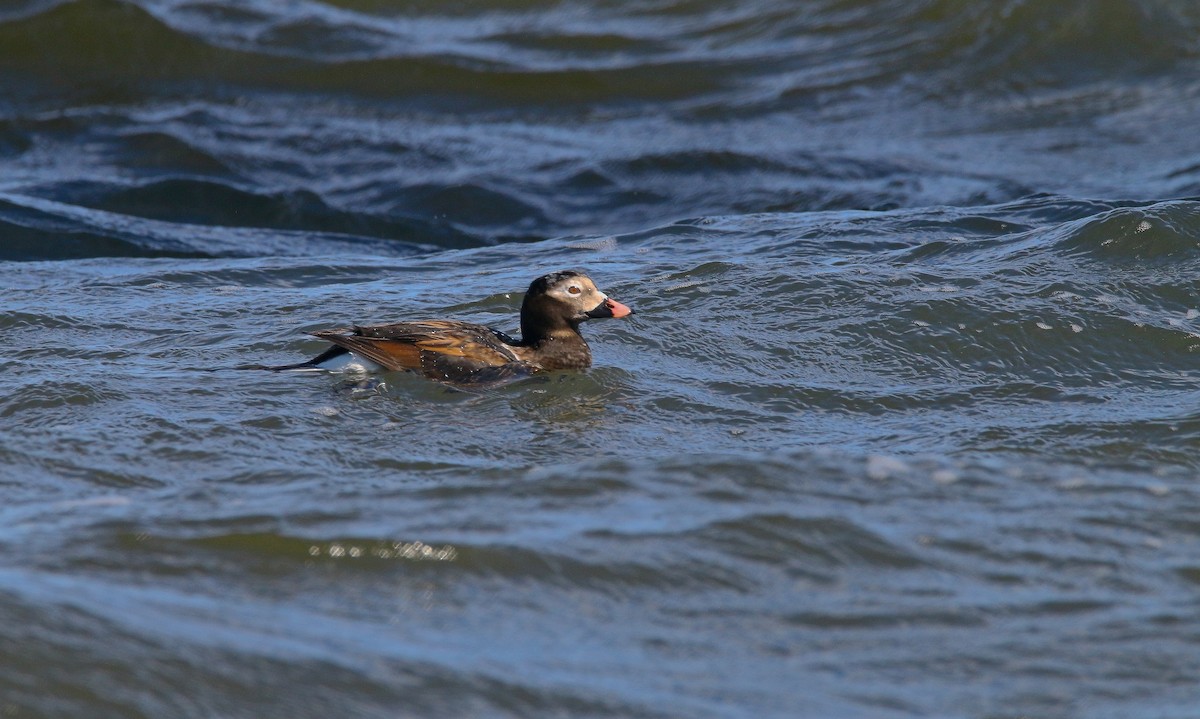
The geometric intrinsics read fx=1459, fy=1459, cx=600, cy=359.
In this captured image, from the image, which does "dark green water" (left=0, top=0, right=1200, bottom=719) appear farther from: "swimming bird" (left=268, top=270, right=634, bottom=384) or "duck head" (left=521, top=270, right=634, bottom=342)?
"duck head" (left=521, top=270, right=634, bottom=342)

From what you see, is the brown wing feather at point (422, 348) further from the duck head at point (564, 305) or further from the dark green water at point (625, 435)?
the duck head at point (564, 305)

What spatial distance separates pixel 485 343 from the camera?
7.28m

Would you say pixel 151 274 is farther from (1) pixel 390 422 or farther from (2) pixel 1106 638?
(2) pixel 1106 638

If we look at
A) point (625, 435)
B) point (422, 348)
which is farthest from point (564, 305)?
point (625, 435)

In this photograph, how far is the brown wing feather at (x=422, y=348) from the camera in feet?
23.3

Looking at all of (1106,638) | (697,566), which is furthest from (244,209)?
(1106,638)

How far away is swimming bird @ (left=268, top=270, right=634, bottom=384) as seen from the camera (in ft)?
23.4

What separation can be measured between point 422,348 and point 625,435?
126cm

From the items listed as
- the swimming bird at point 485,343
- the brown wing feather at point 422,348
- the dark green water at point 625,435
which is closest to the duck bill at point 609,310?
the swimming bird at point 485,343

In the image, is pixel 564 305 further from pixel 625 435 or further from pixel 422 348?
pixel 625 435

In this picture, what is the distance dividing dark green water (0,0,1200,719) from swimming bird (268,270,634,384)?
0.42 ft

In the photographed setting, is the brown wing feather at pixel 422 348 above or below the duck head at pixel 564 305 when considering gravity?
below

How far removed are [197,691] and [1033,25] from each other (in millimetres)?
15453

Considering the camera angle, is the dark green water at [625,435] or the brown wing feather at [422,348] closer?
the dark green water at [625,435]
